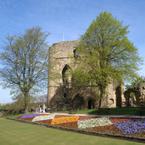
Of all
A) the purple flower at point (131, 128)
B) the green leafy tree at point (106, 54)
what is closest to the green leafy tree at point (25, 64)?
the green leafy tree at point (106, 54)

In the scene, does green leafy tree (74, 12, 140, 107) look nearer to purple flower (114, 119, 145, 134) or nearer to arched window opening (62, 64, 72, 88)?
arched window opening (62, 64, 72, 88)

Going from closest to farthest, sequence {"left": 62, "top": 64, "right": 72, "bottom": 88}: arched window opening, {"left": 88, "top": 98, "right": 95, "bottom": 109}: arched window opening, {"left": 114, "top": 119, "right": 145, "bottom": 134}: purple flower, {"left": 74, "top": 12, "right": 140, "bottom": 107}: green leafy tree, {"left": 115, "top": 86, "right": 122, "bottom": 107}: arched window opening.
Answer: {"left": 114, "top": 119, "right": 145, "bottom": 134}: purple flower, {"left": 74, "top": 12, "right": 140, "bottom": 107}: green leafy tree, {"left": 88, "top": 98, "right": 95, "bottom": 109}: arched window opening, {"left": 62, "top": 64, "right": 72, "bottom": 88}: arched window opening, {"left": 115, "top": 86, "right": 122, "bottom": 107}: arched window opening

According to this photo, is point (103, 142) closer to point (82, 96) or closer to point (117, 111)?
point (117, 111)

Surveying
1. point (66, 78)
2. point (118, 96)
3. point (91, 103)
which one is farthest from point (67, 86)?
point (118, 96)

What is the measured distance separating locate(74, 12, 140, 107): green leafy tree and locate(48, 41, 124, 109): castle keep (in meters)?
8.23

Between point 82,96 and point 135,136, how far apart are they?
29.2 meters

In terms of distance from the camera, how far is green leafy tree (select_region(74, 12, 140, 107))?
29094 millimetres

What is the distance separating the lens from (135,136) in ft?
36.1

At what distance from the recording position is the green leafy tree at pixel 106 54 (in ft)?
95.5

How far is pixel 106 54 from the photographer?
98.2 ft

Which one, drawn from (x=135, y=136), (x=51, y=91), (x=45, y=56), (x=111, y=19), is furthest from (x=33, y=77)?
(x=135, y=136)

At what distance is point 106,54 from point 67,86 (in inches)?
549

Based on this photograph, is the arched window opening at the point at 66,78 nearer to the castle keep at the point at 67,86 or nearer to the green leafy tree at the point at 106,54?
the castle keep at the point at 67,86

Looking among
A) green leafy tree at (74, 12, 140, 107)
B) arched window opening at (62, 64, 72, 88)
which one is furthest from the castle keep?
green leafy tree at (74, 12, 140, 107)
